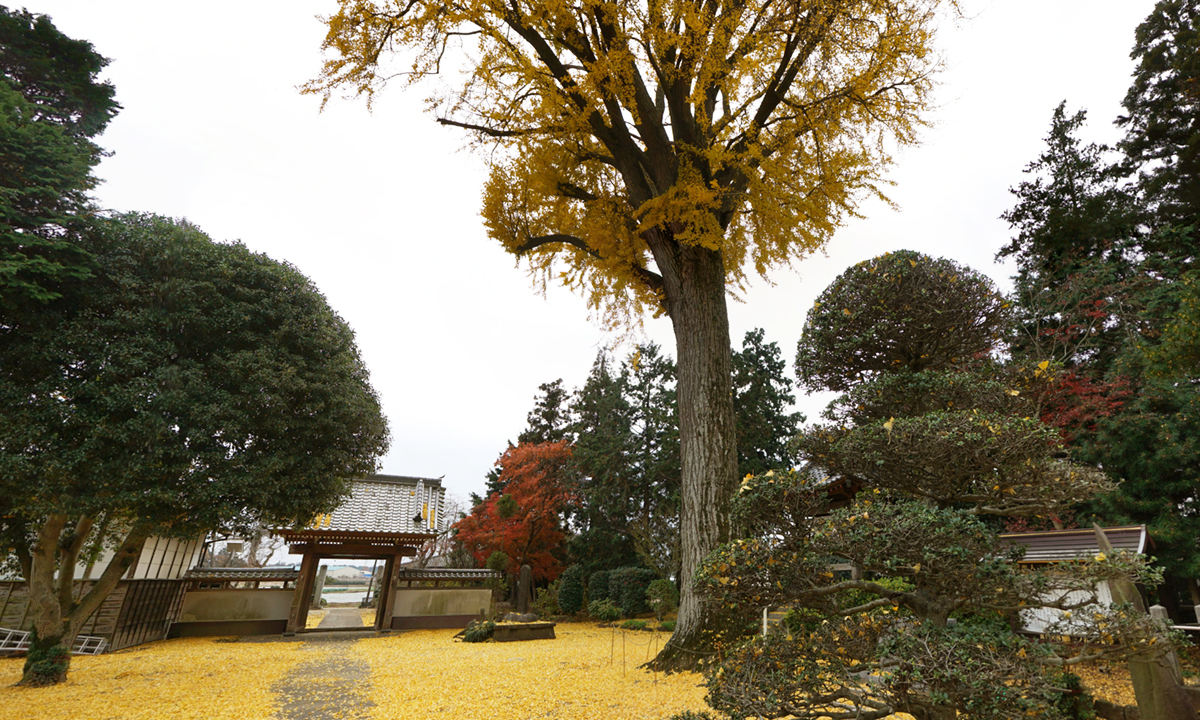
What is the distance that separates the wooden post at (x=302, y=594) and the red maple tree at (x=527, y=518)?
4289 mm

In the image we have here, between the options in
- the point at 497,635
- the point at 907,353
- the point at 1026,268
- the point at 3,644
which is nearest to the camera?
the point at 907,353

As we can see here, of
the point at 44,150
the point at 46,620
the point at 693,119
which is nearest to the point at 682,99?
the point at 693,119

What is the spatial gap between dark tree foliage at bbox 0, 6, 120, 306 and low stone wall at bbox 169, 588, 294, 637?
753 cm

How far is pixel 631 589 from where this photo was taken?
13047mm

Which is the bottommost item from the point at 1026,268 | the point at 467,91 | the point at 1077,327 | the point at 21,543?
the point at 21,543

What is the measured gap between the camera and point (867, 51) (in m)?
5.27

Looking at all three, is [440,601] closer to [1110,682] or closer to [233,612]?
[233,612]

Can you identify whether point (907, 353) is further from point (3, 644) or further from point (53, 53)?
point (3, 644)

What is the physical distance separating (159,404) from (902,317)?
694 centimetres

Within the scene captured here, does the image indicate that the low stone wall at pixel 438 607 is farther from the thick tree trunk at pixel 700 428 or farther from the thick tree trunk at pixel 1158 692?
the thick tree trunk at pixel 1158 692

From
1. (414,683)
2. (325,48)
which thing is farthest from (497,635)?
(325,48)

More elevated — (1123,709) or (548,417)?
(548,417)

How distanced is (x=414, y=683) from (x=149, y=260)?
17.9ft

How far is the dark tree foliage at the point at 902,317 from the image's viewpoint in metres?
3.85
